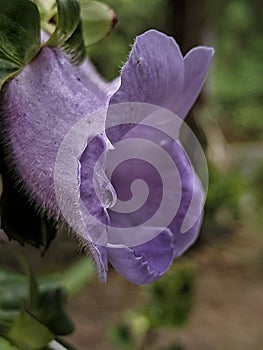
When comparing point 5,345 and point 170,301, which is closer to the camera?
point 5,345

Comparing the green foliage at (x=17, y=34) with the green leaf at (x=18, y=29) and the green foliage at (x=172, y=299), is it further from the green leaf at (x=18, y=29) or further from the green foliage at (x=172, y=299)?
the green foliage at (x=172, y=299)

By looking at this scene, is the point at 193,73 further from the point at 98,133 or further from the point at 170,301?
the point at 170,301

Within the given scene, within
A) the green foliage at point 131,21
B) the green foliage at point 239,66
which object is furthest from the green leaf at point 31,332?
the green foliage at point 239,66

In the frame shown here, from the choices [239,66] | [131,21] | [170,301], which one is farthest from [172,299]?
[239,66]

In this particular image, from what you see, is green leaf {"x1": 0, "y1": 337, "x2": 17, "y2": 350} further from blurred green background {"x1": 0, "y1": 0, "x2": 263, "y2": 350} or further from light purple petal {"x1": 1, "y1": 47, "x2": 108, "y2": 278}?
blurred green background {"x1": 0, "y1": 0, "x2": 263, "y2": 350}

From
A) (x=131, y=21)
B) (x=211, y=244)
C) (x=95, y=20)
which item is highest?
(x=95, y=20)

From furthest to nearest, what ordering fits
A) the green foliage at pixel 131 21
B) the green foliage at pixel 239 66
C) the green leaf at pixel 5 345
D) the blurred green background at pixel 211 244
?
the green foliage at pixel 239 66 < the green foliage at pixel 131 21 < the blurred green background at pixel 211 244 < the green leaf at pixel 5 345
